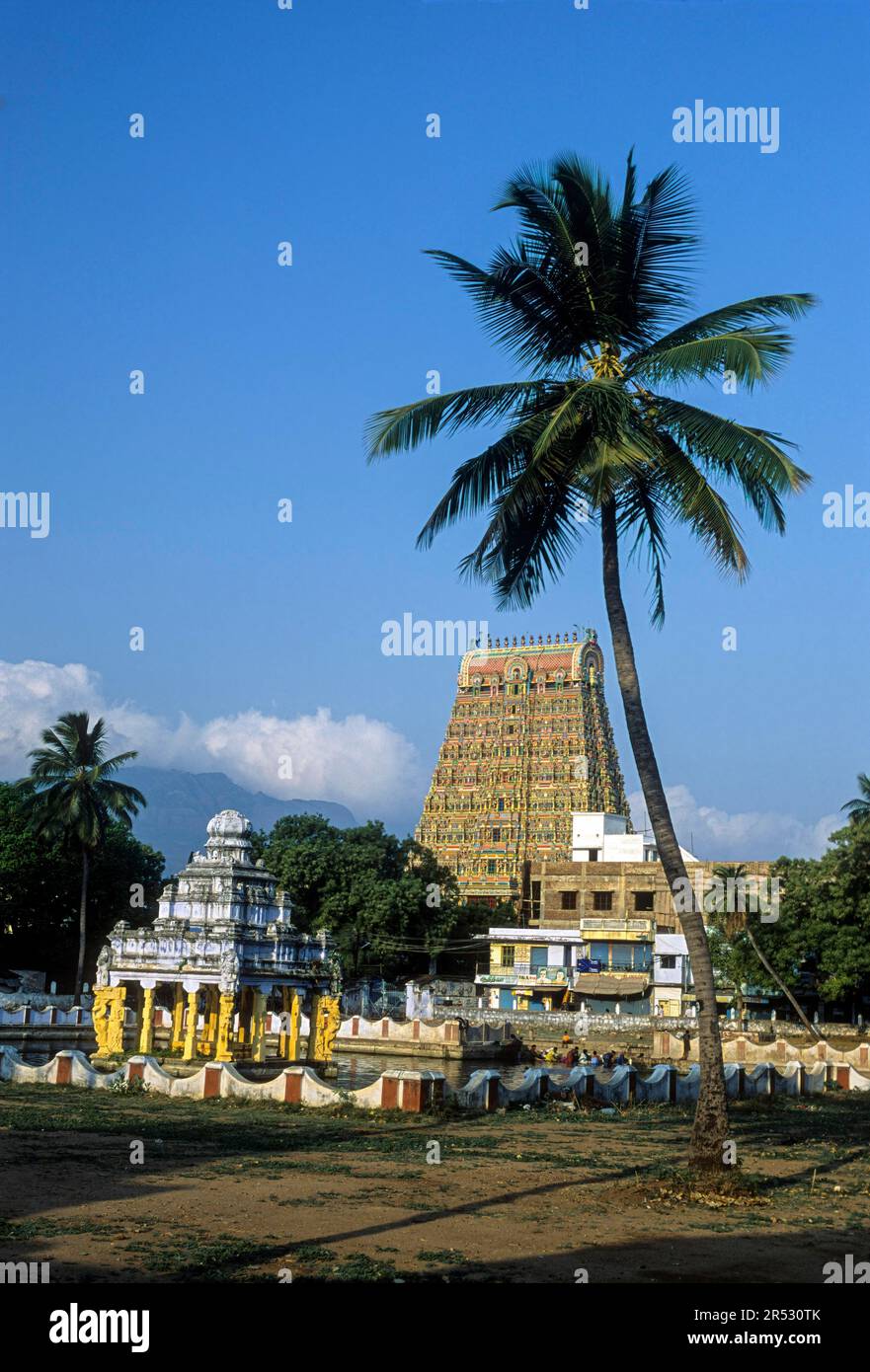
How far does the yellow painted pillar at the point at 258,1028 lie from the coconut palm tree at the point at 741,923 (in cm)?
2523

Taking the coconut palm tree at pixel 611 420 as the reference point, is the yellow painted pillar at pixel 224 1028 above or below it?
below

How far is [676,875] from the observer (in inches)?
646

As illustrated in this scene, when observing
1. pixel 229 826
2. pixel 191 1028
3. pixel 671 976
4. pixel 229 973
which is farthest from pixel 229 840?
pixel 671 976

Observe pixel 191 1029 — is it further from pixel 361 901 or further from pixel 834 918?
pixel 361 901

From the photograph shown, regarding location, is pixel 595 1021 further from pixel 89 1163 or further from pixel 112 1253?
pixel 112 1253

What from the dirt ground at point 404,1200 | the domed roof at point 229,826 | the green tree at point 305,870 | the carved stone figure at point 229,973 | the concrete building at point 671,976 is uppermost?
the domed roof at point 229,826

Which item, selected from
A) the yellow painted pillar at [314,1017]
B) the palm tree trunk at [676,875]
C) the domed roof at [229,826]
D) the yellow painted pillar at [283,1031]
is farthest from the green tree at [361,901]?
the palm tree trunk at [676,875]

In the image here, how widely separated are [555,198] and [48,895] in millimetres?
50611

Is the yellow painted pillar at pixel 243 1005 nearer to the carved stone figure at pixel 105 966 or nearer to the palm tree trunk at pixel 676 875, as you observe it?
the carved stone figure at pixel 105 966

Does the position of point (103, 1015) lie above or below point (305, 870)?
below

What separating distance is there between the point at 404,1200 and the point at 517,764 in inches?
3617

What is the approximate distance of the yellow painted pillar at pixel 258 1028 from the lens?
3656 cm

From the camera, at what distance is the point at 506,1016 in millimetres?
63344

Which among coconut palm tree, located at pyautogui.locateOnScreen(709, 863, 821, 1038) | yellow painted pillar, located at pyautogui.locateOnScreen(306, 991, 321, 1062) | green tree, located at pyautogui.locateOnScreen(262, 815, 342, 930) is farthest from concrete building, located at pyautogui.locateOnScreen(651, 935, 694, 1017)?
yellow painted pillar, located at pyautogui.locateOnScreen(306, 991, 321, 1062)
